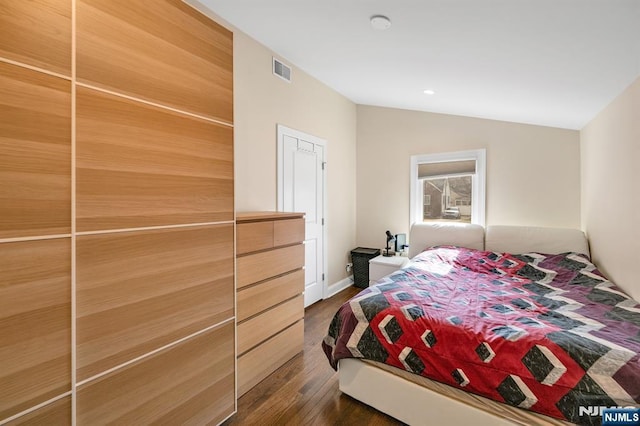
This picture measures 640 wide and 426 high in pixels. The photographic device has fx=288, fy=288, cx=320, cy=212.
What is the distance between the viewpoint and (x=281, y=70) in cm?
303

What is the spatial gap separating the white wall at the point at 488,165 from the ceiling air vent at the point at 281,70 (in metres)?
1.77

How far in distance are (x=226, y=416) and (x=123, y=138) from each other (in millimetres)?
1660

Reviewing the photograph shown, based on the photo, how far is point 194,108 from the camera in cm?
156

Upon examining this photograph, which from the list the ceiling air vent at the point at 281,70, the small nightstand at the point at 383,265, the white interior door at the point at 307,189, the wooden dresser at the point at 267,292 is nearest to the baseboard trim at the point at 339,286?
the white interior door at the point at 307,189

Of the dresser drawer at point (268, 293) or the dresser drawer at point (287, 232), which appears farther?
the dresser drawer at point (287, 232)

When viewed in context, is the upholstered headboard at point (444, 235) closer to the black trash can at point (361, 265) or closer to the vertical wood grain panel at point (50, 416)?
the black trash can at point (361, 265)

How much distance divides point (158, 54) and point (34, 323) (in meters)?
1.24

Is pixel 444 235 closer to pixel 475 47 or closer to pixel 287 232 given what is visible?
pixel 287 232

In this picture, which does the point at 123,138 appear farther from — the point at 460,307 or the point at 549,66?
the point at 549,66

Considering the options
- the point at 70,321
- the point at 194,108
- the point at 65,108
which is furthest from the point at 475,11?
the point at 70,321

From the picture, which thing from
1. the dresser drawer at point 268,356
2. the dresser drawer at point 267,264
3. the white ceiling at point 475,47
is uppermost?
the white ceiling at point 475,47

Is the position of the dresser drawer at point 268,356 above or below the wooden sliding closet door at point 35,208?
below

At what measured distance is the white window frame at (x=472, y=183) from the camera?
3.71 metres

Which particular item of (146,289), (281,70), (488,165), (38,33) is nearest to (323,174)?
(281,70)
